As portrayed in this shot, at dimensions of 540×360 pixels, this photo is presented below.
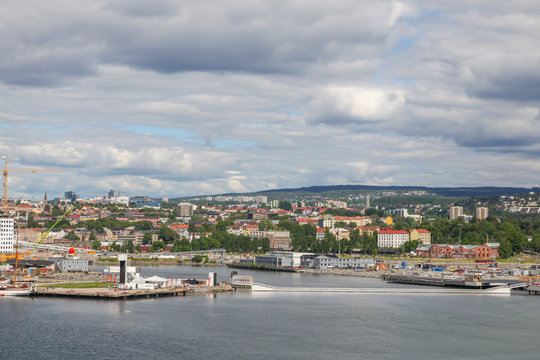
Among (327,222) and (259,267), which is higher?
(327,222)

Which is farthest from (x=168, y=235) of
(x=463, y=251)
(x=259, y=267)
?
(x=463, y=251)

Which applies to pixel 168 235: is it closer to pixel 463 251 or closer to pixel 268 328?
pixel 463 251

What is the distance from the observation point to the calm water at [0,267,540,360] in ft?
85.9

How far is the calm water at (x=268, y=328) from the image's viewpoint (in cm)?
2619

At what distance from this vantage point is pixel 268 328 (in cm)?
3056

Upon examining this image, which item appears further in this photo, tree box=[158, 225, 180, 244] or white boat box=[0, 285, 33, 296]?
tree box=[158, 225, 180, 244]

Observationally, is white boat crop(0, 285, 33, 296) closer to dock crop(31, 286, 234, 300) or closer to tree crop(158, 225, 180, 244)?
dock crop(31, 286, 234, 300)

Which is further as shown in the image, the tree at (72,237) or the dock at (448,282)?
the tree at (72,237)

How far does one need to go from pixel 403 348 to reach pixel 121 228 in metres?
101

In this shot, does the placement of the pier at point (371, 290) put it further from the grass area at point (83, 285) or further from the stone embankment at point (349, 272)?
the stone embankment at point (349, 272)

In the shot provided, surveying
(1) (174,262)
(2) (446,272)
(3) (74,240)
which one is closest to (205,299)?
(2) (446,272)

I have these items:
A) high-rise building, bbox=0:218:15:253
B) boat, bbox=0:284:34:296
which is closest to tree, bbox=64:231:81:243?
high-rise building, bbox=0:218:15:253

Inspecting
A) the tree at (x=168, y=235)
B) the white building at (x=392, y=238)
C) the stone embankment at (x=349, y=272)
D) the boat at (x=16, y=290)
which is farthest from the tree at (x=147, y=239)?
the boat at (x=16, y=290)

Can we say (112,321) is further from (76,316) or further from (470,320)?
(470,320)
